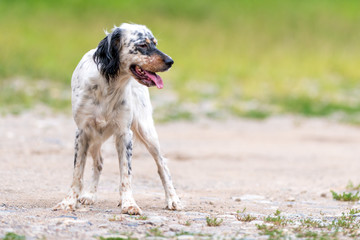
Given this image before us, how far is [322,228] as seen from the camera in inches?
218

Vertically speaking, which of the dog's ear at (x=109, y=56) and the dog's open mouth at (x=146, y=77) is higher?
the dog's ear at (x=109, y=56)

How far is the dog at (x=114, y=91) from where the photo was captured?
238 inches

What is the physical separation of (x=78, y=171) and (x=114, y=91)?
826mm

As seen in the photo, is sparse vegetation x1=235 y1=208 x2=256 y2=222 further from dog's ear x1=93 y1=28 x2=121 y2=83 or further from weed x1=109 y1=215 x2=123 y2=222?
dog's ear x1=93 y1=28 x2=121 y2=83

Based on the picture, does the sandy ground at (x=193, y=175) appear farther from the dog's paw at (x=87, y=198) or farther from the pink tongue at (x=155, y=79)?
the pink tongue at (x=155, y=79)

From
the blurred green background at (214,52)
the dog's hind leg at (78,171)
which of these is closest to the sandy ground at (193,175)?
the dog's hind leg at (78,171)

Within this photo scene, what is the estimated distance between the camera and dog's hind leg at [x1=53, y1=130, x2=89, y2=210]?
606 cm

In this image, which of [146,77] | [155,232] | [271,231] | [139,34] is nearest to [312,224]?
[271,231]

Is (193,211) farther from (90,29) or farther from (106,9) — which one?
(106,9)

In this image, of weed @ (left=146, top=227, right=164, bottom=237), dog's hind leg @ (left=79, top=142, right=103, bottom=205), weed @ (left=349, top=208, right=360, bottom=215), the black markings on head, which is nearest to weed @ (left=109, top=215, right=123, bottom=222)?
weed @ (left=146, top=227, right=164, bottom=237)

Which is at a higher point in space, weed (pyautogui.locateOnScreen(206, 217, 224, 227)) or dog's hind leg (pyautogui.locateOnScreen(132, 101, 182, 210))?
dog's hind leg (pyautogui.locateOnScreen(132, 101, 182, 210))

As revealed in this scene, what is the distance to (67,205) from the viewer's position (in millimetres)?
6008

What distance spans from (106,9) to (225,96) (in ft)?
35.4

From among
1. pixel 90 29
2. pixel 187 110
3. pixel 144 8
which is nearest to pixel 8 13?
pixel 90 29
